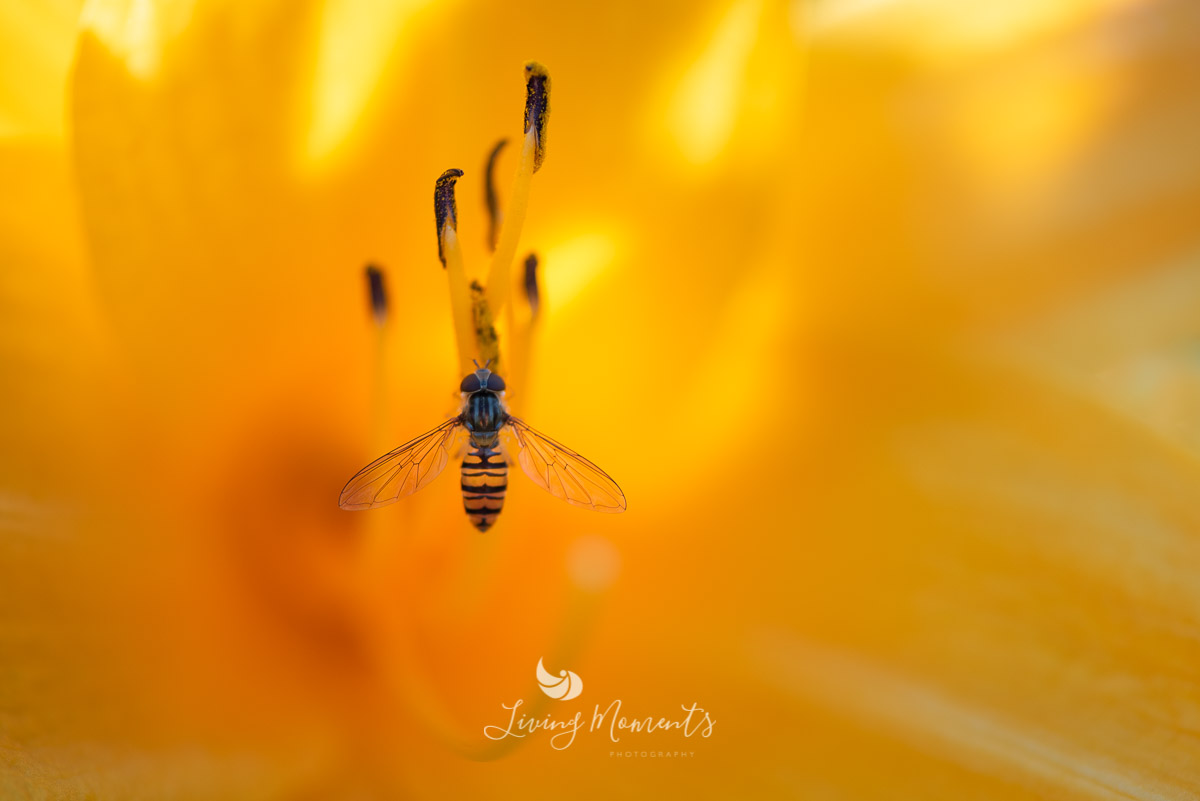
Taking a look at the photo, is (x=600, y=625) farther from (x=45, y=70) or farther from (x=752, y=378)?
(x=45, y=70)

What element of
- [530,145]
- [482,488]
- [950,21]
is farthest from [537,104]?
[950,21]

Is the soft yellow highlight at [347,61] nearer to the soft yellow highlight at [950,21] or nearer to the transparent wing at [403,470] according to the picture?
the transparent wing at [403,470]

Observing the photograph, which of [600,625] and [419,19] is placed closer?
[419,19]

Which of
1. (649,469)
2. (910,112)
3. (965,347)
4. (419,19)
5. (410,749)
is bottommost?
(410,749)

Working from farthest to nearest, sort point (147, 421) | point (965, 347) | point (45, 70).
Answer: point (965, 347), point (147, 421), point (45, 70)

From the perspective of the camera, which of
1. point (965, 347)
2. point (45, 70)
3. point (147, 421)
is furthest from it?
point (965, 347)

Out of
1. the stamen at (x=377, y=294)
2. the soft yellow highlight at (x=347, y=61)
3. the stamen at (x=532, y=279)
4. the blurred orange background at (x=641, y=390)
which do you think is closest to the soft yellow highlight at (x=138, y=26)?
the blurred orange background at (x=641, y=390)

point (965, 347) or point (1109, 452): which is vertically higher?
point (965, 347)

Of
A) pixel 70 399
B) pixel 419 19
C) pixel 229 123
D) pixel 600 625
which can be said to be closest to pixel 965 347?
pixel 600 625
